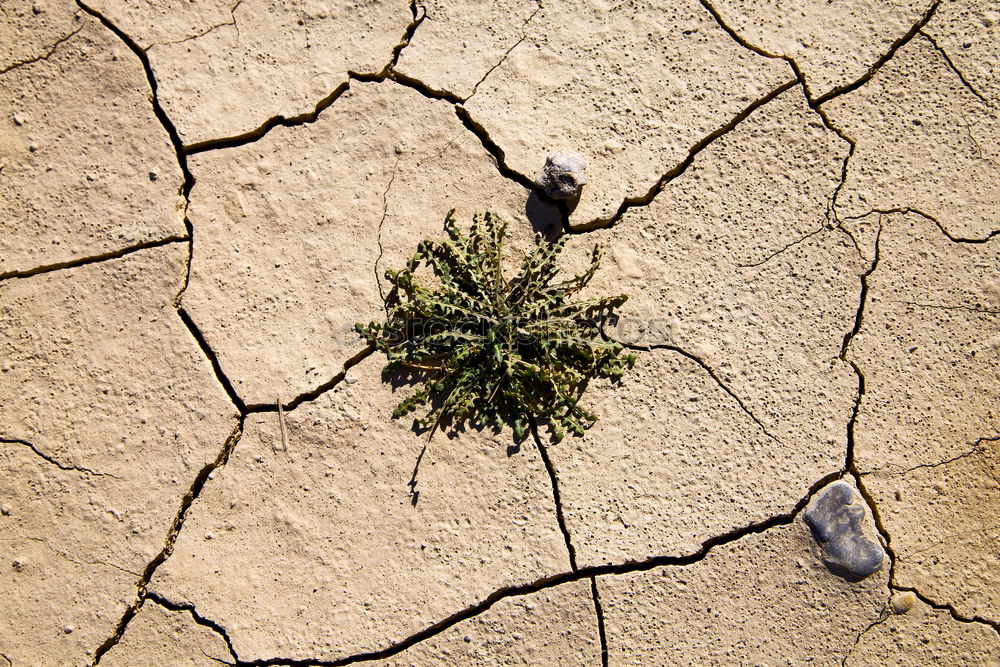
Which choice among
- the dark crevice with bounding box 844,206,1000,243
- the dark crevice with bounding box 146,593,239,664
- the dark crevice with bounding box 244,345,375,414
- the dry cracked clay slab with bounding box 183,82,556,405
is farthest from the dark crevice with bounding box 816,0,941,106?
the dark crevice with bounding box 146,593,239,664

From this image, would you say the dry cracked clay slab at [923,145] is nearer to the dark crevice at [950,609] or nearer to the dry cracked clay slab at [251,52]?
the dark crevice at [950,609]

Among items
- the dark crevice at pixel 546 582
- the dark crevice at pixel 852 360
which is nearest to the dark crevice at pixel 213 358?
the dark crevice at pixel 546 582

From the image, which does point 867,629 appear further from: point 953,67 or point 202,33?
point 202,33

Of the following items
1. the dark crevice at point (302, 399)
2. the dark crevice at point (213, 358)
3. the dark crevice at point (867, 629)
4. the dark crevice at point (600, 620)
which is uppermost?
the dark crevice at point (213, 358)

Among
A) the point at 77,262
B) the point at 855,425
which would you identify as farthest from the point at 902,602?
the point at 77,262

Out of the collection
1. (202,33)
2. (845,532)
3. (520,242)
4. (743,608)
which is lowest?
(743,608)

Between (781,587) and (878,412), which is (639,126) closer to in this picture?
(878,412)

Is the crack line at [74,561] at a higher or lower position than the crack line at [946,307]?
lower
